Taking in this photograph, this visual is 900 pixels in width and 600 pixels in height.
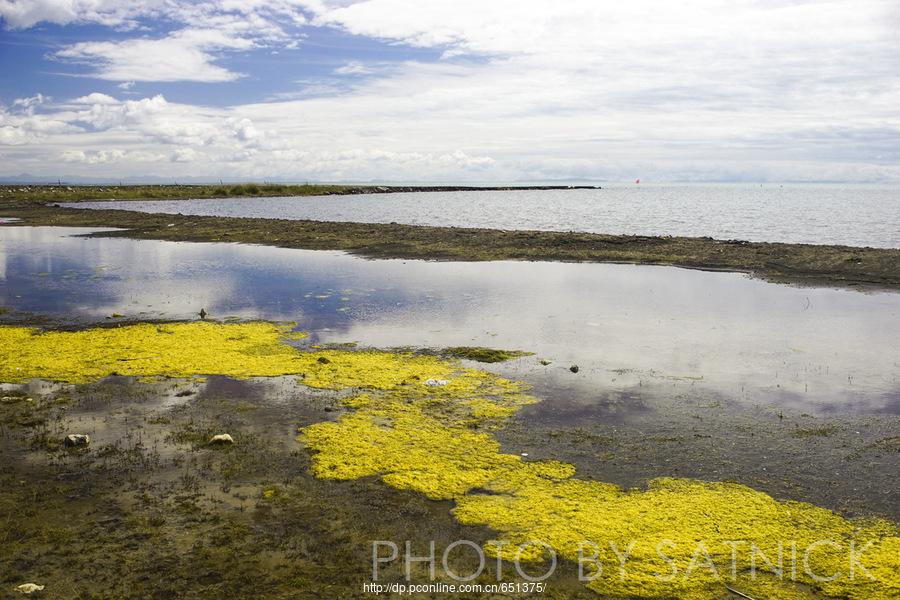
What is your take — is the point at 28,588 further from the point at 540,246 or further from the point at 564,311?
the point at 540,246

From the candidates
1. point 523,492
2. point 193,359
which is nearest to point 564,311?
point 193,359

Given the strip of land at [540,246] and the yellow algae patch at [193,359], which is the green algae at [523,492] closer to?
the yellow algae patch at [193,359]

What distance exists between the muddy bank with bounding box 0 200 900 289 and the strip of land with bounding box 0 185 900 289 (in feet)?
0.14

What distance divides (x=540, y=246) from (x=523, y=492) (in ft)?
104

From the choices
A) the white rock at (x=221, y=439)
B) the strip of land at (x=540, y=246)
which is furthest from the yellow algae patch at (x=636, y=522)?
the strip of land at (x=540, y=246)

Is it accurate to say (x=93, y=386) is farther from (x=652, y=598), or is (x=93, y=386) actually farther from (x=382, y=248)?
(x=382, y=248)

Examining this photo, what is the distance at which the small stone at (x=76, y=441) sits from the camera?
9.80 meters

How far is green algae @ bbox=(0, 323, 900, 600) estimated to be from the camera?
272 inches

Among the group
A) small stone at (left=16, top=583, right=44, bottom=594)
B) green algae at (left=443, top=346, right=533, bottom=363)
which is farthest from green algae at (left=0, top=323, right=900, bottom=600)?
small stone at (left=16, top=583, right=44, bottom=594)

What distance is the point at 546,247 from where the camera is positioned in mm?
38781

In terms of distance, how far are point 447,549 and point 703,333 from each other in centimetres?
1283

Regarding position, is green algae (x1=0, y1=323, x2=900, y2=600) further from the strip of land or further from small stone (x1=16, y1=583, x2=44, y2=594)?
the strip of land

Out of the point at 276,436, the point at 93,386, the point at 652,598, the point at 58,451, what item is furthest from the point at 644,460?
the point at 93,386

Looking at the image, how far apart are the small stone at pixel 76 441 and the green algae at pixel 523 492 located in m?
3.31
